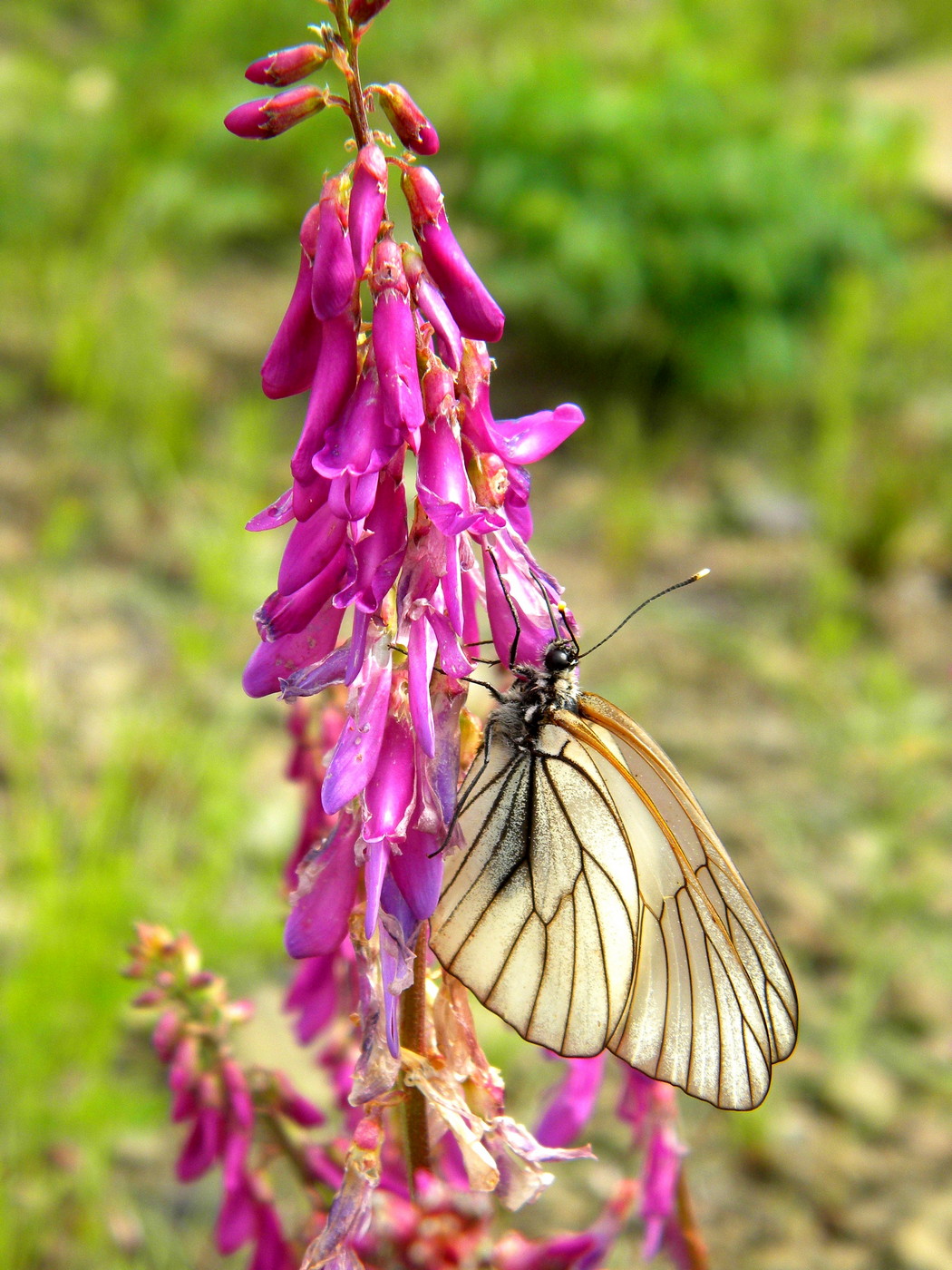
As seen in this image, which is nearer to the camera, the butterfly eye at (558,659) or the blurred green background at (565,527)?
the butterfly eye at (558,659)

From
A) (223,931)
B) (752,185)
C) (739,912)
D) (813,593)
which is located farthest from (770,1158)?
(752,185)

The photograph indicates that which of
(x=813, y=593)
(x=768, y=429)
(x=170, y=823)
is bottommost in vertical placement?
(x=170, y=823)

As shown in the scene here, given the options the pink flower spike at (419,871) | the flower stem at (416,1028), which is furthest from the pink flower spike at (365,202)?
the flower stem at (416,1028)

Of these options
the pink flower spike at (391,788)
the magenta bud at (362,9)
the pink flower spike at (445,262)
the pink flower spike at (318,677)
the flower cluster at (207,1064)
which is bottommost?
the flower cluster at (207,1064)

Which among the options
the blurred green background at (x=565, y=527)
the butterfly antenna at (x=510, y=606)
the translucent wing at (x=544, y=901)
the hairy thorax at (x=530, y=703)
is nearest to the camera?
the butterfly antenna at (x=510, y=606)

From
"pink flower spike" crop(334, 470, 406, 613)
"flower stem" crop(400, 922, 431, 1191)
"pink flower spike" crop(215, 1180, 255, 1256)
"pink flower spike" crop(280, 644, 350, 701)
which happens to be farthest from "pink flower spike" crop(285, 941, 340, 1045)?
"pink flower spike" crop(334, 470, 406, 613)

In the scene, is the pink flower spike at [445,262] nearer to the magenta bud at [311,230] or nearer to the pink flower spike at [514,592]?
the magenta bud at [311,230]

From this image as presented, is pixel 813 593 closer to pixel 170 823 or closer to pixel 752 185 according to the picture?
pixel 752 185
